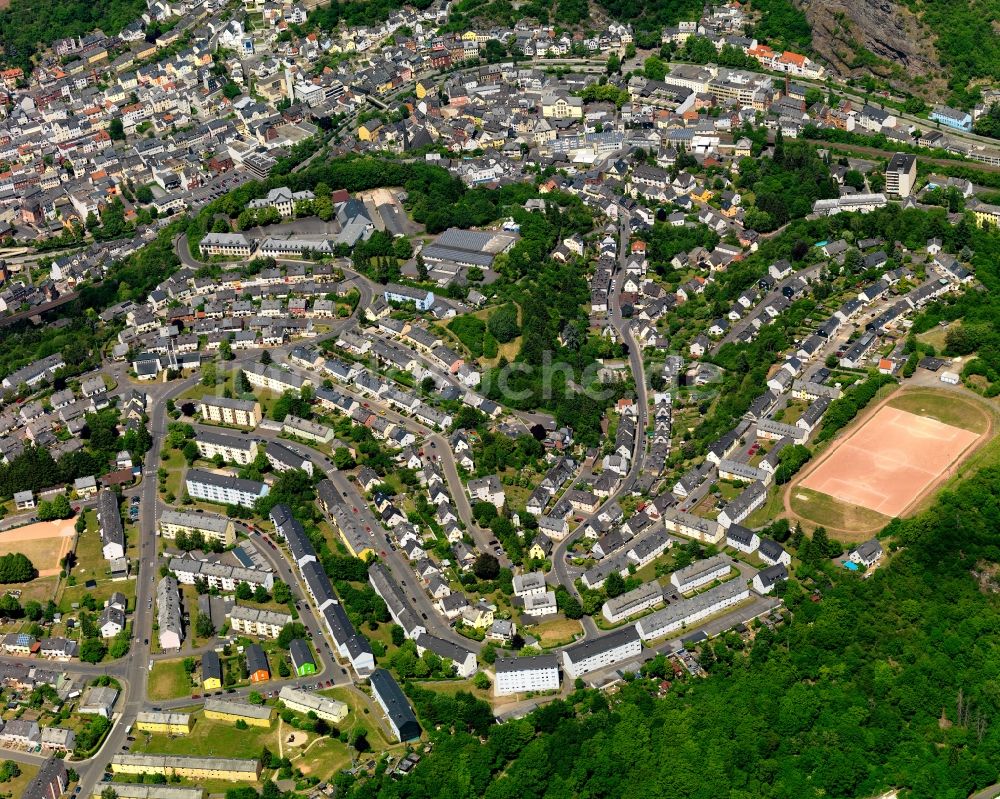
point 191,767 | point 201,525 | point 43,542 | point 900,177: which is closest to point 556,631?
point 191,767

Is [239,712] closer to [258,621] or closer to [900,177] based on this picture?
[258,621]

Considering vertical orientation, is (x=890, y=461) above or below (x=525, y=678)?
above

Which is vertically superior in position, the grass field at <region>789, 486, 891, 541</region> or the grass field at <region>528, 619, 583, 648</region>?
the grass field at <region>789, 486, 891, 541</region>

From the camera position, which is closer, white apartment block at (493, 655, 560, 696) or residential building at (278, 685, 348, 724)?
residential building at (278, 685, 348, 724)

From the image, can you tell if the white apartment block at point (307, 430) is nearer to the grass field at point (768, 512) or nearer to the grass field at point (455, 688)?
the grass field at point (455, 688)

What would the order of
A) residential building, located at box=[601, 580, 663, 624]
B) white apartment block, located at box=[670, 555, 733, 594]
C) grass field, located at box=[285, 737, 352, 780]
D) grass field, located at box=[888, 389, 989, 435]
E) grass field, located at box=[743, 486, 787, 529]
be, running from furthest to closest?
grass field, located at box=[888, 389, 989, 435] → grass field, located at box=[743, 486, 787, 529] → white apartment block, located at box=[670, 555, 733, 594] → residential building, located at box=[601, 580, 663, 624] → grass field, located at box=[285, 737, 352, 780]

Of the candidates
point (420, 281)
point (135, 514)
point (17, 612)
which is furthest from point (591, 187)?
point (17, 612)

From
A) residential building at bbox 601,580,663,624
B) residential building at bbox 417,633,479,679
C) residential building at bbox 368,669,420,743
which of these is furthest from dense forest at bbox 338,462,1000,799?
residential building at bbox 601,580,663,624

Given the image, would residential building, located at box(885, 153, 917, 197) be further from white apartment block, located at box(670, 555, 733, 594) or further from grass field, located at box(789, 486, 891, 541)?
white apartment block, located at box(670, 555, 733, 594)

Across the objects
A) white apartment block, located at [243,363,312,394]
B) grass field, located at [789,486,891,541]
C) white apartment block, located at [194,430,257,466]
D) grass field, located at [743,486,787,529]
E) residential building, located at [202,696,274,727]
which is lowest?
residential building, located at [202,696,274,727]
